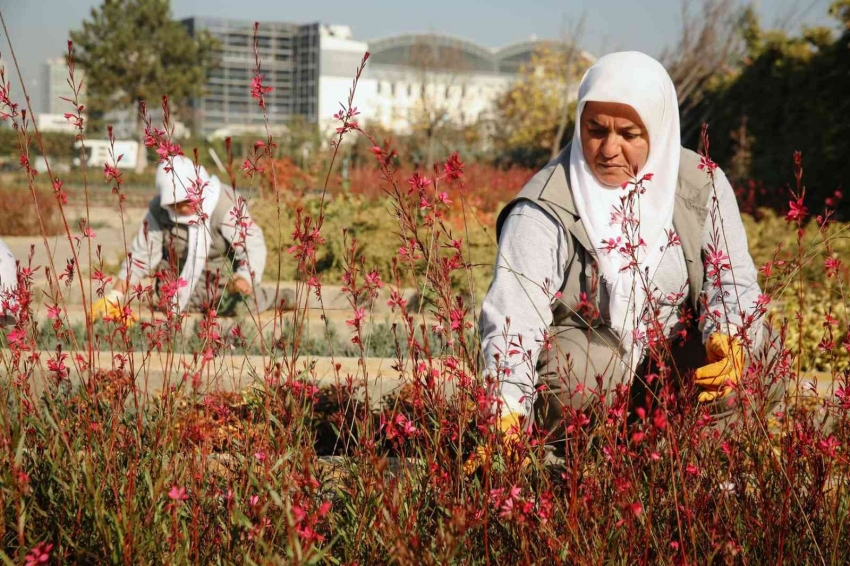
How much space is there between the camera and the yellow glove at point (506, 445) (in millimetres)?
1774

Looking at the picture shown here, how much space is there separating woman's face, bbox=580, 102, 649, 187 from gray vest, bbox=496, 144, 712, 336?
14 centimetres

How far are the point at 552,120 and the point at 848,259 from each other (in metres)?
18.3

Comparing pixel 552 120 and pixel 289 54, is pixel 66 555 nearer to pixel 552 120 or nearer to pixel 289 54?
pixel 552 120

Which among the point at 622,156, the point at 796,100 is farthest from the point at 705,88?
the point at 622,156

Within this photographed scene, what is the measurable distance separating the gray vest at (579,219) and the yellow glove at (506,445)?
78cm

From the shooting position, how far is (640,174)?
2.97 m

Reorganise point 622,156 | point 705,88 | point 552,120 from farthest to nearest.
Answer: point 552,120, point 705,88, point 622,156

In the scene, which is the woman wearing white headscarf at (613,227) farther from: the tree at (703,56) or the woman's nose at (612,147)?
the tree at (703,56)

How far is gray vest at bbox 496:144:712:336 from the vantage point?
291cm

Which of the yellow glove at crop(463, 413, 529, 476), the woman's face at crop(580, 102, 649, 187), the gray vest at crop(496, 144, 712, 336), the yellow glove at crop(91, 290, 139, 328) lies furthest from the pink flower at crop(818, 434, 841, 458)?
the yellow glove at crop(91, 290, 139, 328)

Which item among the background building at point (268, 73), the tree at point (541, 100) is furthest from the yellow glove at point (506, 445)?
the background building at point (268, 73)

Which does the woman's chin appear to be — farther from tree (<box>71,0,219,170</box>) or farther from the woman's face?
tree (<box>71,0,219,170</box>)

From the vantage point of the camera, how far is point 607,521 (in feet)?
5.89

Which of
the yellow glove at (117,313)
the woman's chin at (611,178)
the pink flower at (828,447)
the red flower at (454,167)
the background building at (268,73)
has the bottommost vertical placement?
the pink flower at (828,447)
